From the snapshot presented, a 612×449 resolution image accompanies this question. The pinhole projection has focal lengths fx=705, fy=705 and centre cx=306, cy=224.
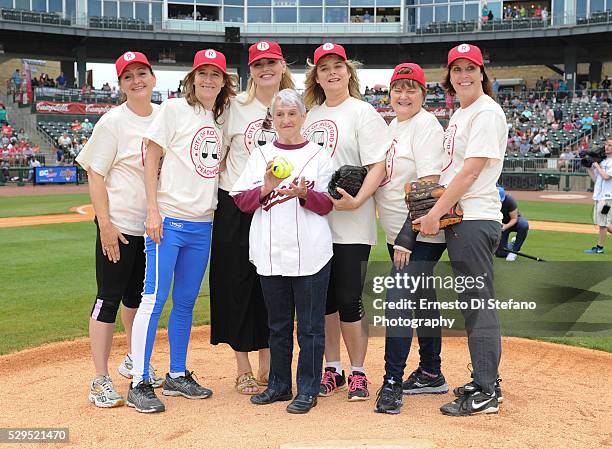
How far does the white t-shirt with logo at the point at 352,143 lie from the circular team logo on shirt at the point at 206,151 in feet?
1.97

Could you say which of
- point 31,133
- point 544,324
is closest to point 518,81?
point 31,133

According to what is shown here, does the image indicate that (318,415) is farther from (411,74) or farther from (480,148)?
(411,74)

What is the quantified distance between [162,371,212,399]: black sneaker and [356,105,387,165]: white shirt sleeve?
72.9 inches

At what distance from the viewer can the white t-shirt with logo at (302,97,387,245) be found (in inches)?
177

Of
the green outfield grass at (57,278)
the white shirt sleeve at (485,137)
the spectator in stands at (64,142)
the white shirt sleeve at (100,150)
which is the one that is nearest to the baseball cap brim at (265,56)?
the white shirt sleeve at (100,150)

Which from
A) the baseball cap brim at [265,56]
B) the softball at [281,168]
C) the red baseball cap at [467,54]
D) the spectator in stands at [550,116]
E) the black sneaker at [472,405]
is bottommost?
the black sneaker at [472,405]

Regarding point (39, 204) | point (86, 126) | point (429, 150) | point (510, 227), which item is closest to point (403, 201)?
point (429, 150)

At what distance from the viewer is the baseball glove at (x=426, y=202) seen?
4.19 meters

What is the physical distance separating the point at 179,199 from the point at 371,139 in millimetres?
1280

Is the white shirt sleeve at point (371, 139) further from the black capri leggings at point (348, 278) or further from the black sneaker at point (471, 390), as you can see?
the black sneaker at point (471, 390)

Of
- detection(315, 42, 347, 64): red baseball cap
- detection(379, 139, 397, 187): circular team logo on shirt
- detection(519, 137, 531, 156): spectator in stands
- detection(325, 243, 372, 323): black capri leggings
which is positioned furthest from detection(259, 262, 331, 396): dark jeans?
detection(519, 137, 531, 156): spectator in stands

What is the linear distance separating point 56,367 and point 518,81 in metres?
49.4

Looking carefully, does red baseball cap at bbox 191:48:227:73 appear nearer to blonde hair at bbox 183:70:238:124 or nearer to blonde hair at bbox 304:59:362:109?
blonde hair at bbox 183:70:238:124

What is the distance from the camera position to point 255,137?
4684 millimetres
